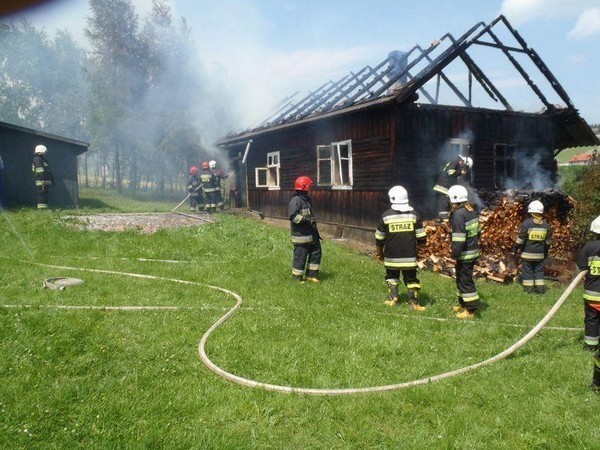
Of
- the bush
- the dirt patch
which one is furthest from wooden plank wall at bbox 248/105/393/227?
the bush

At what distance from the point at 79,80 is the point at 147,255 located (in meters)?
45.5

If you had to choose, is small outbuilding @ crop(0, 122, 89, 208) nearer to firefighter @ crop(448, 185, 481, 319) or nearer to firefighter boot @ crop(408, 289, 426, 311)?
firefighter boot @ crop(408, 289, 426, 311)

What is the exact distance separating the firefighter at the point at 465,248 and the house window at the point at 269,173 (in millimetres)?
11422

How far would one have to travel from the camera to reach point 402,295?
7750 millimetres

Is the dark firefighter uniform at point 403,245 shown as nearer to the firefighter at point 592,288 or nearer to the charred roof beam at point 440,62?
the firefighter at point 592,288

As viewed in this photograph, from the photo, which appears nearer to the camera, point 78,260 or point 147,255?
point 78,260

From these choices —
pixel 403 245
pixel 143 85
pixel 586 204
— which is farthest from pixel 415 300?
pixel 143 85

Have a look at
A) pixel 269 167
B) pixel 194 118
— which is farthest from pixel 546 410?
pixel 194 118

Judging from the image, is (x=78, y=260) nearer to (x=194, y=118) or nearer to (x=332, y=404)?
(x=332, y=404)

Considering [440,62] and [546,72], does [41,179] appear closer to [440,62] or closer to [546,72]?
[440,62]

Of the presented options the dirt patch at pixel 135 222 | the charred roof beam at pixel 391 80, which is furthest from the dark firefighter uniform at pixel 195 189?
the charred roof beam at pixel 391 80

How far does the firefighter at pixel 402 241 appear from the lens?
22.7 ft

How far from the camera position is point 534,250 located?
8711 mm

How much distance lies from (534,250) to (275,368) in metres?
6.47
